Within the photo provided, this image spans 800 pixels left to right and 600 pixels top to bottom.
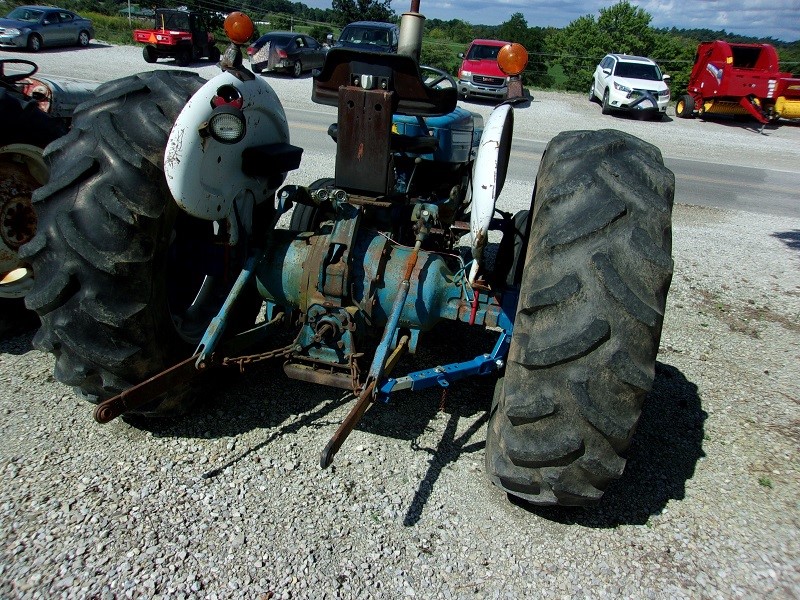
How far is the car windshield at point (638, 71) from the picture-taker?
19969mm

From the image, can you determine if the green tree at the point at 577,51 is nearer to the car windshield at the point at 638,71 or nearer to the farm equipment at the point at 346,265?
the car windshield at the point at 638,71

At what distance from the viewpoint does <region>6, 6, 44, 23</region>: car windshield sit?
2284 cm

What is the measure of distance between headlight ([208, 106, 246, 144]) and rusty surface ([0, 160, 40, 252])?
2.15 metres

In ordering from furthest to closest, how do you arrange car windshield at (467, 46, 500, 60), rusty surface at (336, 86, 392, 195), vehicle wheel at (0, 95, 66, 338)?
car windshield at (467, 46, 500, 60)
vehicle wheel at (0, 95, 66, 338)
rusty surface at (336, 86, 392, 195)

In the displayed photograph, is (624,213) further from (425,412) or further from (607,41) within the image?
(607,41)

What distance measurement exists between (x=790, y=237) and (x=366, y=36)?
14151 millimetres

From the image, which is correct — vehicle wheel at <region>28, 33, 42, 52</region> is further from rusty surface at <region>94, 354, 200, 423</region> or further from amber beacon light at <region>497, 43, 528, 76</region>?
rusty surface at <region>94, 354, 200, 423</region>

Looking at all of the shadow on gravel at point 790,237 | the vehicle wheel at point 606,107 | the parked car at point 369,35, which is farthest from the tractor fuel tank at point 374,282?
the vehicle wheel at point 606,107

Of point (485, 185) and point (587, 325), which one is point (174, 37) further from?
point (587, 325)

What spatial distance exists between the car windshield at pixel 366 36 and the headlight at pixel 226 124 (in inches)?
682

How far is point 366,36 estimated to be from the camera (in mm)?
19016

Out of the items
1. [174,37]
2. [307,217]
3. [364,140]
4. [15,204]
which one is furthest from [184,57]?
[364,140]

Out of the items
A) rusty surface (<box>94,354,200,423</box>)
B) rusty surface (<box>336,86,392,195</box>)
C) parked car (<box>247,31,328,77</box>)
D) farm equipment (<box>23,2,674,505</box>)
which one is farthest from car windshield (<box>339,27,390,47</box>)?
rusty surface (<box>94,354,200,423</box>)

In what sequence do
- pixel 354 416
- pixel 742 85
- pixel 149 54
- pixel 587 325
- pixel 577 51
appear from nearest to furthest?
1. pixel 587 325
2. pixel 354 416
3. pixel 742 85
4. pixel 149 54
5. pixel 577 51
